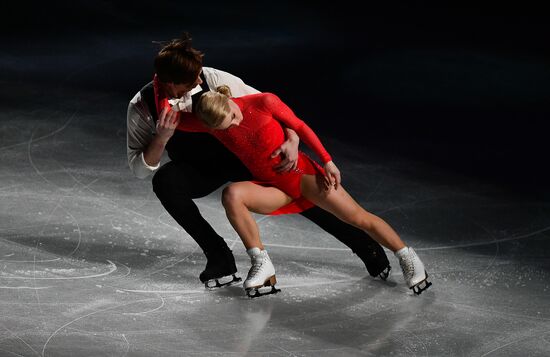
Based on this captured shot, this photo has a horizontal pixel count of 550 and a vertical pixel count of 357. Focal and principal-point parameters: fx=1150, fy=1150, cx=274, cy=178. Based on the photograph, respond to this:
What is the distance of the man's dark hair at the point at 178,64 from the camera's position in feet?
14.0

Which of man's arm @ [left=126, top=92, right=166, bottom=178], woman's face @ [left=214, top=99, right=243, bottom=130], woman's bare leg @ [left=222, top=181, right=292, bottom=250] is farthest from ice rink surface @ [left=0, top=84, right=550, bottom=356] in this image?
woman's face @ [left=214, top=99, right=243, bottom=130]

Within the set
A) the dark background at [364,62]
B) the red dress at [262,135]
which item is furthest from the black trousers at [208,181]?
the dark background at [364,62]

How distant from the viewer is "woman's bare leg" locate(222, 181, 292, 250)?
14.5 feet

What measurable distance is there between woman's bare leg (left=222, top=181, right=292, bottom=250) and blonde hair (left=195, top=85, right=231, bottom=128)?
1.02 feet

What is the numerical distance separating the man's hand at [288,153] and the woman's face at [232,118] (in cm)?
20

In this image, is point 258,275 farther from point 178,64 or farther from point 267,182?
point 178,64

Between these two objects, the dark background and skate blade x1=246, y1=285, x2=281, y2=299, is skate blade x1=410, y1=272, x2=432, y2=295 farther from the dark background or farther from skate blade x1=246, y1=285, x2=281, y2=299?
the dark background

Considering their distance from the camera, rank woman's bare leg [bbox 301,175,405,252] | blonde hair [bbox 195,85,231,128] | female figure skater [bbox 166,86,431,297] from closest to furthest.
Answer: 1. blonde hair [bbox 195,85,231,128]
2. female figure skater [bbox 166,86,431,297]
3. woman's bare leg [bbox 301,175,405,252]

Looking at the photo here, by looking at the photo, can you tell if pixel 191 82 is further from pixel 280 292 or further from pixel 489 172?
pixel 489 172

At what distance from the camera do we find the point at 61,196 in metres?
5.60

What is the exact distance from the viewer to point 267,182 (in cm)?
454

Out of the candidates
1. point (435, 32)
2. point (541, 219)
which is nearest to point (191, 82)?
point (541, 219)

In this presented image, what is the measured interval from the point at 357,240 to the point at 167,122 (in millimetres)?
986

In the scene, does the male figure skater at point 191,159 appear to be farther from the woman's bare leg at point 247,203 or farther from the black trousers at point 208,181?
the woman's bare leg at point 247,203
